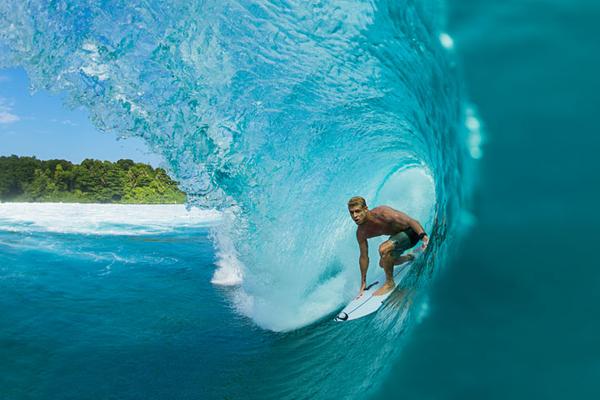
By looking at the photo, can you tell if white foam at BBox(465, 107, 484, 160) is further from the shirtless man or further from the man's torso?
the man's torso

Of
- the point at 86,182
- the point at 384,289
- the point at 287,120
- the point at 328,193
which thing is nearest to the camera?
the point at 384,289

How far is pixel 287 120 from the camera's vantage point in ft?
19.1

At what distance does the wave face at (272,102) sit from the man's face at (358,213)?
0.72m

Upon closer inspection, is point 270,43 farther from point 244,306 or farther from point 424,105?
point 244,306

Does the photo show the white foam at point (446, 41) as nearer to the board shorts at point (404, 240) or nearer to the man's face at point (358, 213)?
the man's face at point (358, 213)

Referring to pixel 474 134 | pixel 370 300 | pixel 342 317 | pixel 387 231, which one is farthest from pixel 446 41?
pixel 342 317

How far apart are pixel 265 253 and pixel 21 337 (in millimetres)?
3221

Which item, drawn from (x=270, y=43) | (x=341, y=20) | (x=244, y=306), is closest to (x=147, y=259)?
(x=244, y=306)

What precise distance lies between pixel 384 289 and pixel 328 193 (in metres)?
2.88

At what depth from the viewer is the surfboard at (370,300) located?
444cm

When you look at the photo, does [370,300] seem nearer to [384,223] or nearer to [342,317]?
[342,317]

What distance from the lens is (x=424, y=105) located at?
3.88 metres

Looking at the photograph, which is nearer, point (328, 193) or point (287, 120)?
point (287, 120)

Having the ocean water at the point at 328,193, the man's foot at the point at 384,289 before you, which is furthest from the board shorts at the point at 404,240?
the ocean water at the point at 328,193
